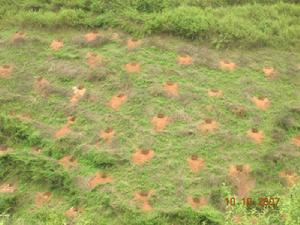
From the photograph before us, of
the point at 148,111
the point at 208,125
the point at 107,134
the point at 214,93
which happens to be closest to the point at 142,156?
the point at 107,134

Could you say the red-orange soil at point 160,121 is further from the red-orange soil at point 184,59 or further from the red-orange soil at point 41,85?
the red-orange soil at point 41,85

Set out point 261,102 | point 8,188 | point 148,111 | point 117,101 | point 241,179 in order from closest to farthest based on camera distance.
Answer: point 241,179
point 8,188
point 148,111
point 261,102
point 117,101

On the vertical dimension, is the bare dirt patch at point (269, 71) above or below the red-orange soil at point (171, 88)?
above

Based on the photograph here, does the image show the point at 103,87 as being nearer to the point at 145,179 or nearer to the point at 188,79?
the point at 188,79

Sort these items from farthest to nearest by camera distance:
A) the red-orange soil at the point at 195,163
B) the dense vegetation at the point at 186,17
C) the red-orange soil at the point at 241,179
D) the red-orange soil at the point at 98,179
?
the dense vegetation at the point at 186,17, the red-orange soil at the point at 195,163, the red-orange soil at the point at 98,179, the red-orange soil at the point at 241,179

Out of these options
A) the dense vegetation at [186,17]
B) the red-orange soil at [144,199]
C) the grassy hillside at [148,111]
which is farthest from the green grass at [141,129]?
the dense vegetation at [186,17]

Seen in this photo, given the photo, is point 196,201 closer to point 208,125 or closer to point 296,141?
point 208,125
